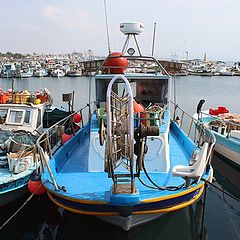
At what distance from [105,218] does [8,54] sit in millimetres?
155366

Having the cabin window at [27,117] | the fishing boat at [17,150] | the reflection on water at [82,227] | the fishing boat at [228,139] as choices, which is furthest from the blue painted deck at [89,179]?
the fishing boat at [228,139]

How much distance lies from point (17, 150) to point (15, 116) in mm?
2766

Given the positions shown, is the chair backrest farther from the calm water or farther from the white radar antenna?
the white radar antenna

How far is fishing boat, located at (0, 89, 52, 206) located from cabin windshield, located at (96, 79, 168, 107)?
8.26ft

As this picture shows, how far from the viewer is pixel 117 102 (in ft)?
17.7

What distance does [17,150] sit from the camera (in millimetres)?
8211

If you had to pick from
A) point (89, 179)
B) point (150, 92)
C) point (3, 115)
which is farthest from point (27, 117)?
point (89, 179)

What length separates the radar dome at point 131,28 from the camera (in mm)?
9453

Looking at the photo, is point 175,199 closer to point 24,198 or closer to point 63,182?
point 63,182

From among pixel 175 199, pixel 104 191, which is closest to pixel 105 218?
pixel 104 191

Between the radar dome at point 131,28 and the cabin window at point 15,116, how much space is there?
14.9 ft

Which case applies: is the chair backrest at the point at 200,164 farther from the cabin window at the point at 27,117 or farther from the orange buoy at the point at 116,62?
the cabin window at the point at 27,117

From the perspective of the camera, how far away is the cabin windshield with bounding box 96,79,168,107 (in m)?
9.57

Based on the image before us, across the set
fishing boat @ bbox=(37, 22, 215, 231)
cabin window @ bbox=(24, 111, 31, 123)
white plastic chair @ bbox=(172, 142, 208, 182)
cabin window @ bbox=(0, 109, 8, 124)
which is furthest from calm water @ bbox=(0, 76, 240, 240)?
cabin window @ bbox=(0, 109, 8, 124)
